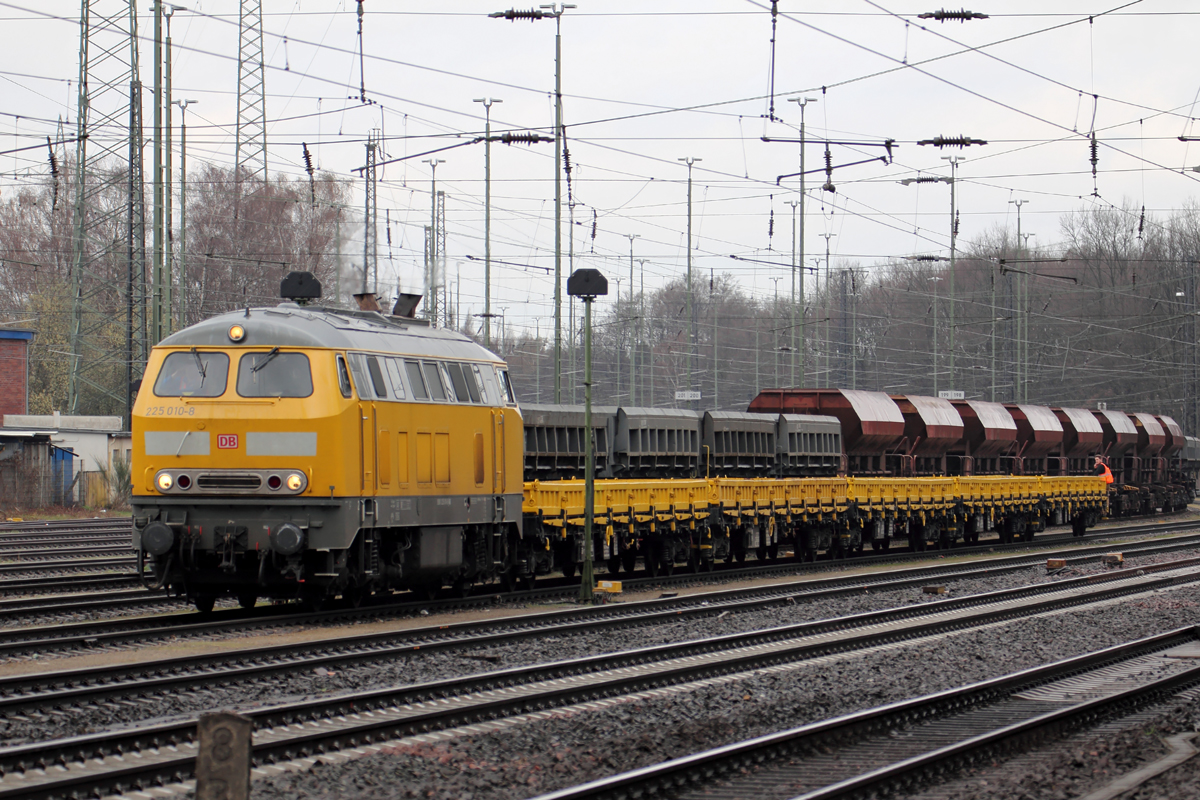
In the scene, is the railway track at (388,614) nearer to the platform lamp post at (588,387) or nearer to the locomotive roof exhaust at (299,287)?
the platform lamp post at (588,387)

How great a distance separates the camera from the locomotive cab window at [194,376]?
15188mm

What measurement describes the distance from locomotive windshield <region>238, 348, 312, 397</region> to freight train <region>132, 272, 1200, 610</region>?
2 centimetres

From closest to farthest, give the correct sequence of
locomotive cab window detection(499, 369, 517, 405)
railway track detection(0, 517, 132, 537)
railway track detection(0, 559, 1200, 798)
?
1. railway track detection(0, 559, 1200, 798)
2. locomotive cab window detection(499, 369, 517, 405)
3. railway track detection(0, 517, 132, 537)

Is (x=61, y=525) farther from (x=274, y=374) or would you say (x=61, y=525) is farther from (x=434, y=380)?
(x=274, y=374)

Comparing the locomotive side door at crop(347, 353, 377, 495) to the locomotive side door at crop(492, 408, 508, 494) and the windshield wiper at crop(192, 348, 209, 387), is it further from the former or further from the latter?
the locomotive side door at crop(492, 408, 508, 494)

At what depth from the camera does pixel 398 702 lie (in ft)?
35.4

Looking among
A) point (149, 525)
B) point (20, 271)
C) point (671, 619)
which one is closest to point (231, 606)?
point (149, 525)

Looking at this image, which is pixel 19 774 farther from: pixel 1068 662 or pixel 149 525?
pixel 1068 662

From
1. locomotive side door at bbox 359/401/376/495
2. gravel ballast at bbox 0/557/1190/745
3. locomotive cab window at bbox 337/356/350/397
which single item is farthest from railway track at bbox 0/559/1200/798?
locomotive cab window at bbox 337/356/350/397

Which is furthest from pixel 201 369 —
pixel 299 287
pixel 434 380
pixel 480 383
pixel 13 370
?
pixel 13 370

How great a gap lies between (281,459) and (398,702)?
4.93 m

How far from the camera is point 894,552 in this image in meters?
31.5

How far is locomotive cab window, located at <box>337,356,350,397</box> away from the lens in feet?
49.6

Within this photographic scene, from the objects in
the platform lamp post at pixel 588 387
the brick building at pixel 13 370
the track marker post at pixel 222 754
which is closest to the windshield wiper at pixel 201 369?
the platform lamp post at pixel 588 387
